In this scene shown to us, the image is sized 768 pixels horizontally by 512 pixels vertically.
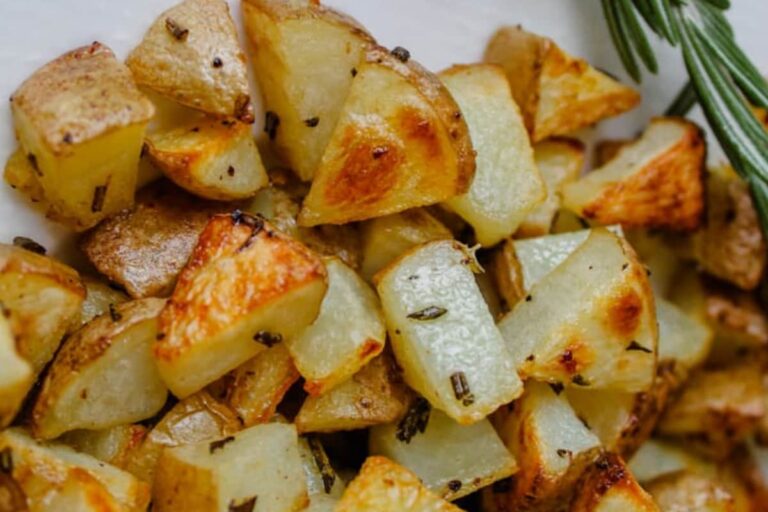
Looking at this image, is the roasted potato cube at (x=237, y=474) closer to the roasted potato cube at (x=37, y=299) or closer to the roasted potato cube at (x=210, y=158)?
the roasted potato cube at (x=37, y=299)

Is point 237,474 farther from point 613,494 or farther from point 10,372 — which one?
point 613,494

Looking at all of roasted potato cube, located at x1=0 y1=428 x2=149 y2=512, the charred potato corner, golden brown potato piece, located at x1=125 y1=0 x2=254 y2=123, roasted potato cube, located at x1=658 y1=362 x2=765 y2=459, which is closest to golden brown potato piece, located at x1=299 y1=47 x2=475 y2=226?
the charred potato corner

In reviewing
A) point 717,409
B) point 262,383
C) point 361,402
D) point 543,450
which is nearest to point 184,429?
point 262,383

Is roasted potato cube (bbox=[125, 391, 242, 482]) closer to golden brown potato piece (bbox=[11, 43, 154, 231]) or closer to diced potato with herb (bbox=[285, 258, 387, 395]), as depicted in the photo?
diced potato with herb (bbox=[285, 258, 387, 395])

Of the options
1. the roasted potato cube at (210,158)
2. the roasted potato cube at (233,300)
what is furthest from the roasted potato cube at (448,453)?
the roasted potato cube at (210,158)

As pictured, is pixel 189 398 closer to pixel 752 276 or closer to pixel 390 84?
pixel 390 84
